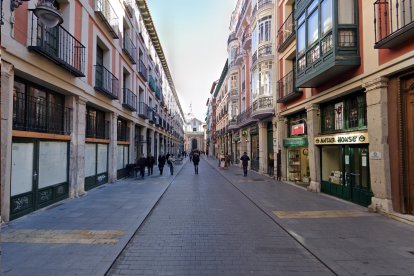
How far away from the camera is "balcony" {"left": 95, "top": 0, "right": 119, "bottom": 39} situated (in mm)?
11773

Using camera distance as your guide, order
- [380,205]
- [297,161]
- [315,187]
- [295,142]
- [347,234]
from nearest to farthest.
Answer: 1. [347,234]
2. [380,205]
3. [315,187]
4. [295,142]
5. [297,161]

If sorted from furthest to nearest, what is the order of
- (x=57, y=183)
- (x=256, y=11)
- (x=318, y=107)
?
(x=256, y=11) < (x=318, y=107) < (x=57, y=183)

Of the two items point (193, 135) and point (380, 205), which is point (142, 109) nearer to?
point (380, 205)

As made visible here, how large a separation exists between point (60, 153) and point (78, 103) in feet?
6.55

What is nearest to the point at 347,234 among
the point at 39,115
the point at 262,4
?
the point at 39,115

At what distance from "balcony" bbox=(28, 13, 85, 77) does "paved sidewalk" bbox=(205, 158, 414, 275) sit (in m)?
7.47

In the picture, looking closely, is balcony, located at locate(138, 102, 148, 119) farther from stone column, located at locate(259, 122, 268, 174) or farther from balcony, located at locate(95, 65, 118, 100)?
stone column, located at locate(259, 122, 268, 174)

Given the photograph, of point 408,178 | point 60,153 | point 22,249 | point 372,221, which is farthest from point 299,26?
point 22,249

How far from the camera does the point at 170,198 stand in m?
10.3

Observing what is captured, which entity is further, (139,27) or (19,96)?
(139,27)

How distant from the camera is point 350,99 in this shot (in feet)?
31.9

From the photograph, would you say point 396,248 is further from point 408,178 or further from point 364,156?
point 364,156

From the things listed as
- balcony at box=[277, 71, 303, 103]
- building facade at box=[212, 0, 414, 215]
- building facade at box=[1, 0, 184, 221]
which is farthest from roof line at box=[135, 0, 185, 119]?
balcony at box=[277, 71, 303, 103]

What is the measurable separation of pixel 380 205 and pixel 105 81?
1206cm
